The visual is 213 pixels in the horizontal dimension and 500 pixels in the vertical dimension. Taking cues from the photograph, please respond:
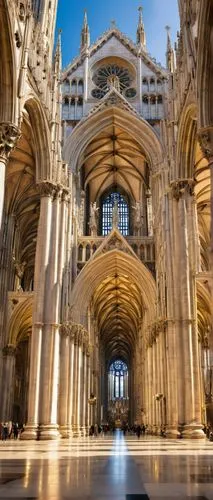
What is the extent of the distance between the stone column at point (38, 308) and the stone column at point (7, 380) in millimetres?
10175

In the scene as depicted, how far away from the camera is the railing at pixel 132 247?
34.1m

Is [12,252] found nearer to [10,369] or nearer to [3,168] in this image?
[10,369]

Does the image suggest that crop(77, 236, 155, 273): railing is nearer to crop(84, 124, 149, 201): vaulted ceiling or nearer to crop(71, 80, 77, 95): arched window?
crop(84, 124, 149, 201): vaulted ceiling

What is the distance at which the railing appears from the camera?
112 feet

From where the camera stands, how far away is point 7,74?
18.2 meters

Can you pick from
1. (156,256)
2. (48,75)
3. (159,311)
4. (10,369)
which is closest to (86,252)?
(156,256)

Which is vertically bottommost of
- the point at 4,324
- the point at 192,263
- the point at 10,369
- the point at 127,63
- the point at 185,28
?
the point at 10,369

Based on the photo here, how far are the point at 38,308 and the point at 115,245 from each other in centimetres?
993

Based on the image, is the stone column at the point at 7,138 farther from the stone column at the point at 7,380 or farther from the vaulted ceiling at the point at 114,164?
the stone column at the point at 7,380

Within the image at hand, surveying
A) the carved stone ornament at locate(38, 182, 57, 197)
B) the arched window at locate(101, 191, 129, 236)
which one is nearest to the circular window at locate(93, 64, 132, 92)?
the arched window at locate(101, 191, 129, 236)

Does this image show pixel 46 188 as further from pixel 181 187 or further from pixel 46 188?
pixel 181 187

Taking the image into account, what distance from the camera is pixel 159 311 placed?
30.2m

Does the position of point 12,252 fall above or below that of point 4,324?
above

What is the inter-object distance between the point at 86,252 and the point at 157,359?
9.07 metres
